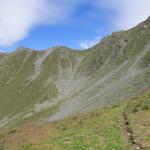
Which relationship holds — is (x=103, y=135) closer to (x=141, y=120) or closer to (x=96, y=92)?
(x=141, y=120)

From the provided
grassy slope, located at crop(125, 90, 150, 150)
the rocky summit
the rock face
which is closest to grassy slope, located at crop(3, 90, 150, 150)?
grassy slope, located at crop(125, 90, 150, 150)

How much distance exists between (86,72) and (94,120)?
449 ft

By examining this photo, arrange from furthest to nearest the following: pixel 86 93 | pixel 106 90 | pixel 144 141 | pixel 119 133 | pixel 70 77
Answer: pixel 70 77 < pixel 86 93 < pixel 106 90 < pixel 119 133 < pixel 144 141

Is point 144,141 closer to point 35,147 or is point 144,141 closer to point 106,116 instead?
point 35,147

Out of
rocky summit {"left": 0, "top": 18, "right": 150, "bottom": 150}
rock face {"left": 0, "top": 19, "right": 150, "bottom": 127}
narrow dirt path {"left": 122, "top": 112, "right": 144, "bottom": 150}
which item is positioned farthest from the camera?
rock face {"left": 0, "top": 19, "right": 150, "bottom": 127}

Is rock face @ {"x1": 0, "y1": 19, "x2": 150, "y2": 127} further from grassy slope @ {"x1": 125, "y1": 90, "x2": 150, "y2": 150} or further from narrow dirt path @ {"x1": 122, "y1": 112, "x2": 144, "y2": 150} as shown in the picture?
narrow dirt path @ {"x1": 122, "y1": 112, "x2": 144, "y2": 150}

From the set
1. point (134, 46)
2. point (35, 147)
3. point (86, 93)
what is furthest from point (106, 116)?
point (134, 46)

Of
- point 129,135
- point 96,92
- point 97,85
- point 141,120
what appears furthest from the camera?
point 97,85

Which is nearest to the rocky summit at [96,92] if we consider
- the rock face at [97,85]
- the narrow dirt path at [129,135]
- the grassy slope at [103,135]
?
the rock face at [97,85]

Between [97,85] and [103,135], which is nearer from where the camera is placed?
[103,135]

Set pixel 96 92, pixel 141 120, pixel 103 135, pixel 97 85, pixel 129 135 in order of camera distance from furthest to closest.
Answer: pixel 97 85
pixel 96 92
pixel 141 120
pixel 103 135
pixel 129 135

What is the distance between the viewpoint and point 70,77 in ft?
642

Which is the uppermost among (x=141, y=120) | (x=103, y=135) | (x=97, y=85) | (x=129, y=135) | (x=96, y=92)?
(x=97, y=85)

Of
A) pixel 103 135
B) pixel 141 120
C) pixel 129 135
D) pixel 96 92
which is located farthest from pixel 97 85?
pixel 129 135
